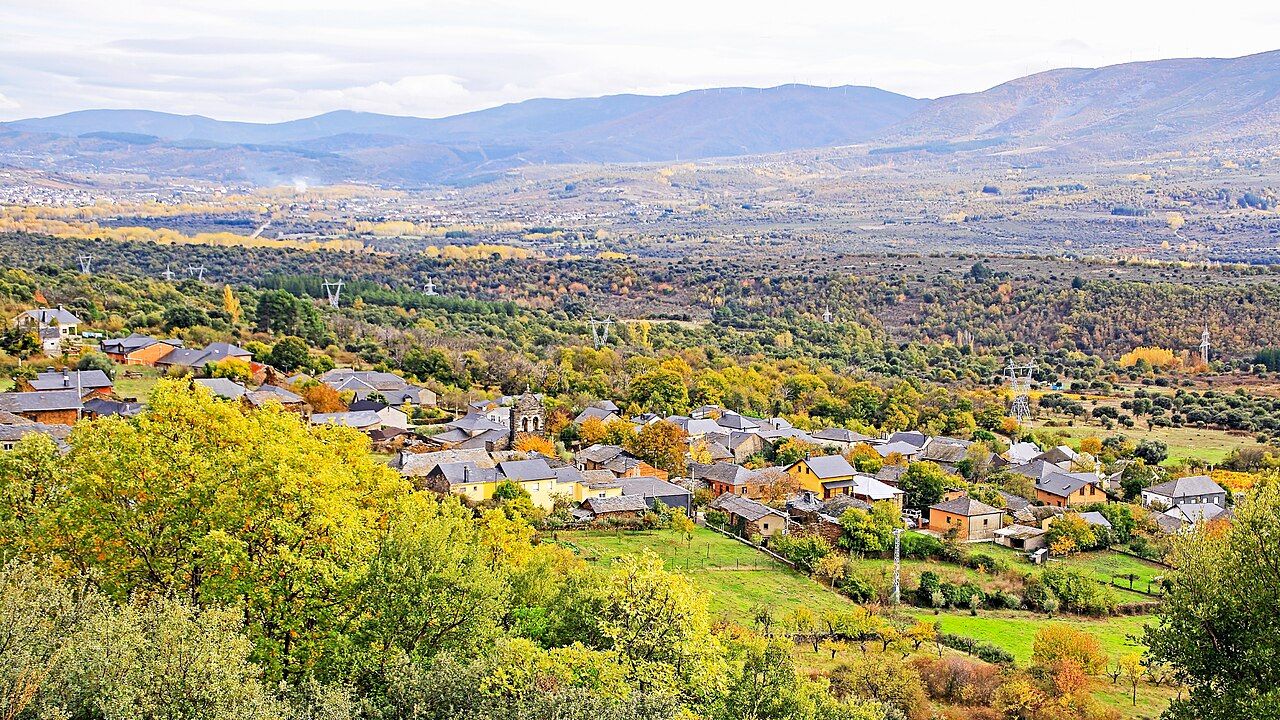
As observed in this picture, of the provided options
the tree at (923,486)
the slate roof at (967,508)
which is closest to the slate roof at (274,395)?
the tree at (923,486)

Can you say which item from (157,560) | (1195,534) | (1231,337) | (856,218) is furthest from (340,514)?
(856,218)

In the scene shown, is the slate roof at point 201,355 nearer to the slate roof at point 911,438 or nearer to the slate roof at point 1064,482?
the slate roof at point 911,438

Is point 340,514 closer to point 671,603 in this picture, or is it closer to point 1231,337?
point 671,603

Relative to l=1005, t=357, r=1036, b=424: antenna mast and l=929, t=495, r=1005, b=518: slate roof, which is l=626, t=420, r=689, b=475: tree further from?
l=1005, t=357, r=1036, b=424: antenna mast

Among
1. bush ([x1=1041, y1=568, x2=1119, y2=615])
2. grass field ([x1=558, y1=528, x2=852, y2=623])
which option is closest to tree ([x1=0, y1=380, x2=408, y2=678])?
grass field ([x1=558, y1=528, x2=852, y2=623])

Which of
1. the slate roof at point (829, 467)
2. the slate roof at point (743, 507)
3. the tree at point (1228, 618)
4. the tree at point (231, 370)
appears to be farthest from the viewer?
the tree at point (231, 370)

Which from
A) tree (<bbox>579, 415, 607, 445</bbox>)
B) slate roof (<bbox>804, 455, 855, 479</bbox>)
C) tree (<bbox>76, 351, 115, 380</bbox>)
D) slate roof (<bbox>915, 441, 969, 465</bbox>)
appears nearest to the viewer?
slate roof (<bbox>804, 455, 855, 479</bbox>)
